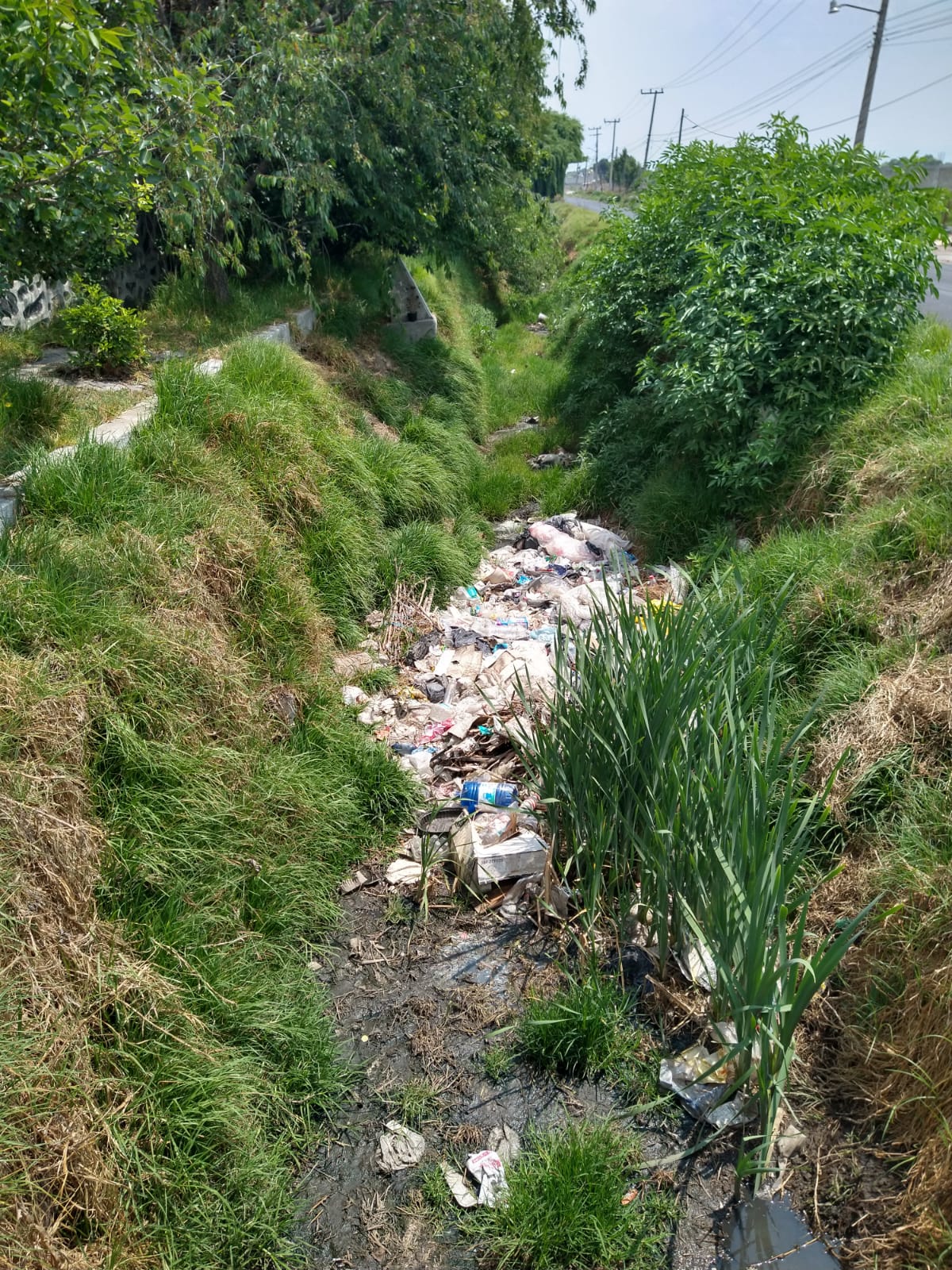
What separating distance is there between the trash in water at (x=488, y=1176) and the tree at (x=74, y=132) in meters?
3.58

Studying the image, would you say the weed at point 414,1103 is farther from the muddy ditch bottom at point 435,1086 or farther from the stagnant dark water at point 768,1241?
the stagnant dark water at point 768,1241

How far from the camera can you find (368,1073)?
9.02 ft

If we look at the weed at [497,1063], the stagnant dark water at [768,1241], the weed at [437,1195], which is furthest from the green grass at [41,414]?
the stagnant dark water at [768,1241]

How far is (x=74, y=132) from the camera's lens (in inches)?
132

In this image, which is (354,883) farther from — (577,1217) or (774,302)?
(774,302)

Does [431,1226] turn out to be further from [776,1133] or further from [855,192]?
[855,192]

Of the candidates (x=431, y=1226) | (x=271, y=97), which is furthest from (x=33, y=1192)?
(x=271, y=97)

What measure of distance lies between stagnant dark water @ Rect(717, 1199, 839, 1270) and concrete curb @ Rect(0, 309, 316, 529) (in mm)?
3419

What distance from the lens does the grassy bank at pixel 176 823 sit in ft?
6.89

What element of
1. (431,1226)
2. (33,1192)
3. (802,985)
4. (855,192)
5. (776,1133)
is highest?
(855,192)

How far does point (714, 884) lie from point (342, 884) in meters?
1.61

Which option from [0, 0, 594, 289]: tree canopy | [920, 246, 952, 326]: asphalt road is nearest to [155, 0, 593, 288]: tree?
[0, 0, 594, 289]: tree canopy

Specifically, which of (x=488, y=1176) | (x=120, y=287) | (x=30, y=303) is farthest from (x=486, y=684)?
(x=120, y=287)

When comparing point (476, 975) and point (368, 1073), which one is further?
point (476, 975)
